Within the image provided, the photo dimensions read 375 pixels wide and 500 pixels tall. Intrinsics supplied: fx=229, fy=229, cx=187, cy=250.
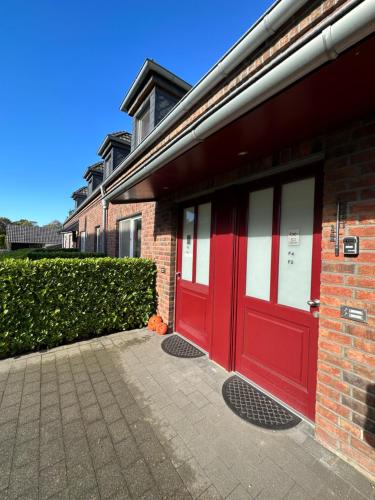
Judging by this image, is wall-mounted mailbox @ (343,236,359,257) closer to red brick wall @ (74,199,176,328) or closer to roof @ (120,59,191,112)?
red brick wall @ (74,199,176,328)

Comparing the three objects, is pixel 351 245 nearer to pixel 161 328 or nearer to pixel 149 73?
pixel 161 328

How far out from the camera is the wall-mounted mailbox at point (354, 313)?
5.31 ft

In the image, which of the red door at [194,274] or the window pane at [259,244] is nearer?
the window pane at [259,244]

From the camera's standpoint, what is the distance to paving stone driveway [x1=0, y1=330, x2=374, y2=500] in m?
1.53

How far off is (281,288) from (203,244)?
148cm

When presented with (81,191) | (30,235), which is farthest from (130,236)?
(30,235)

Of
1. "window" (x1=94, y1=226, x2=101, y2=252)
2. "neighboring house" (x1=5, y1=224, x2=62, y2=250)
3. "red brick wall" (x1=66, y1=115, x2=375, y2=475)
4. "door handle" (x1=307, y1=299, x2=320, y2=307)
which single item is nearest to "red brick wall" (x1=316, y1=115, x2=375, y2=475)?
"red brick wall" (x1=66, y1=115, x2=375, y2=475)

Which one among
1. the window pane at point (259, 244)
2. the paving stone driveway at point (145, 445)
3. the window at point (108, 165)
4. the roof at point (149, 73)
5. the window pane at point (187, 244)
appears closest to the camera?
the paving stone driveway at point (145, 445)

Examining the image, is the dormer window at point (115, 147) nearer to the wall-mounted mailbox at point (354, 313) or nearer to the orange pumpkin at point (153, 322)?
the orange pumpkin at point (153, 322)

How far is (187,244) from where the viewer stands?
3982 mm

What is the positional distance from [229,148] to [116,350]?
10.5 ft

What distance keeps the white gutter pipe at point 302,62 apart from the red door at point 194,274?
1.86 m

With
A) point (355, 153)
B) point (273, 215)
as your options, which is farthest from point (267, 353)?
point (355, 153)

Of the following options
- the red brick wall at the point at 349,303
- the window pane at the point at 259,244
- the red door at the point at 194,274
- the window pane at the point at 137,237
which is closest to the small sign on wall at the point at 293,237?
the window pane at the point at 259,244
